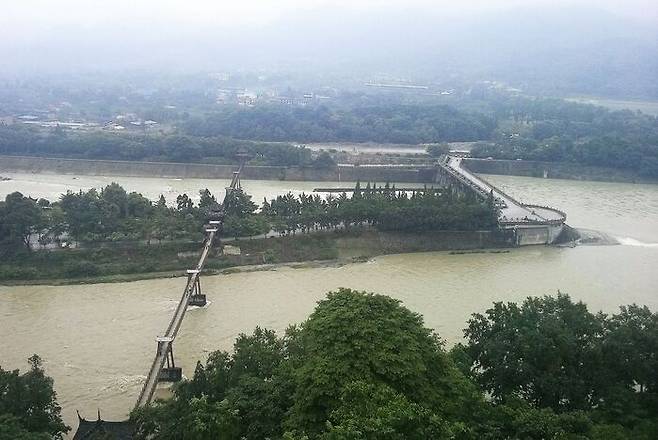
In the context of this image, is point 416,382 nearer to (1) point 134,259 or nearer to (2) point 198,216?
(1) point 134,259

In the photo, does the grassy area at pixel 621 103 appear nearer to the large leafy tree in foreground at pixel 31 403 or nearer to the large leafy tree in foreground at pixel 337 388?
the large leafy tree in foreground at pixel 337 388

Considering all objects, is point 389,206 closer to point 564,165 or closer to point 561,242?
point 561,242

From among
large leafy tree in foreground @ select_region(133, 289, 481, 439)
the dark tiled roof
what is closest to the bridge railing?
the dark tiled roof

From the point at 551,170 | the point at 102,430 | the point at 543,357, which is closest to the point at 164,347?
the point at 102,430

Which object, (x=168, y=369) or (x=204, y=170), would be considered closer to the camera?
(x=168, y=369)

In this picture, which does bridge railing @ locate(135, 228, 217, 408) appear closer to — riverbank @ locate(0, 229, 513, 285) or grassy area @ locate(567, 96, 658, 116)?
riverbank @ locate(0, 229, 513, 285)

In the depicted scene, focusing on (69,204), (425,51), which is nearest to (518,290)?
(69,204)

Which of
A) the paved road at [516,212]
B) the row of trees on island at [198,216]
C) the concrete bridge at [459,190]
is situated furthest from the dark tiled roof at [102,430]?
the paved road at [516,212]
